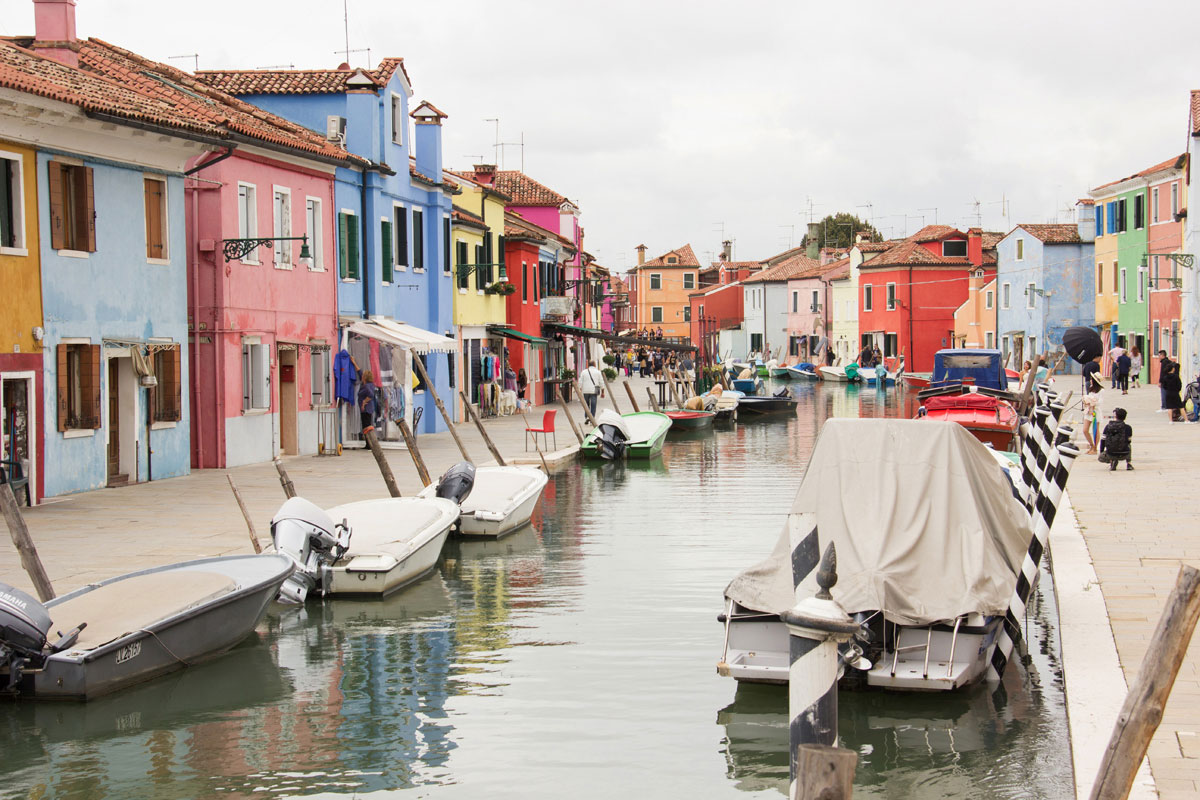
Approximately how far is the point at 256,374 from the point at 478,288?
48.6 ft

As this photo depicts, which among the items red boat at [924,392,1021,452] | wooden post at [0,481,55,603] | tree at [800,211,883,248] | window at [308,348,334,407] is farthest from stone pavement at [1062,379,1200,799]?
tree at [800,211,883,248]

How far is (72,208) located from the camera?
1933 cm

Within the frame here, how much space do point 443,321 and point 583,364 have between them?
29.3 meters

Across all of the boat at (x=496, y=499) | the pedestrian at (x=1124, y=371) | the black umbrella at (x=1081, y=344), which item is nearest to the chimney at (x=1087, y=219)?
the pedestrian at (x=1124, y=371)

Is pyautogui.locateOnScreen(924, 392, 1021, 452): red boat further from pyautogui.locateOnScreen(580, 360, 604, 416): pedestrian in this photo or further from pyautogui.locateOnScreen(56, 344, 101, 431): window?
pyautogui.locateOnScreen(56, 344, 101, 431): window

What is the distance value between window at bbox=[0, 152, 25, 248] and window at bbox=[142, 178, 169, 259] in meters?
3.34

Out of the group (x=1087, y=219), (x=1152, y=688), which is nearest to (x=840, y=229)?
(x=1087, y=219)

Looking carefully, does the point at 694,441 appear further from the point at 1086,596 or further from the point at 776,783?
the point at 776,783

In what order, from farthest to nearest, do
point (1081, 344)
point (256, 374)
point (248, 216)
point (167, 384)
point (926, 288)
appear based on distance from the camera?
point (926, 288), point (1081, 344), point (248, 216), point (256, 374), point (167, 384)

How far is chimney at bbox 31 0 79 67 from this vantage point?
22391mm

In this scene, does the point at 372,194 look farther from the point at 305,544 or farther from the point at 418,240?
the point at 305,544

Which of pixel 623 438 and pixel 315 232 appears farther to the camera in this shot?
pixel 623 438

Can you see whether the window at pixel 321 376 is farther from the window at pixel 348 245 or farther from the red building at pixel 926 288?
the red building at pixel 926 288

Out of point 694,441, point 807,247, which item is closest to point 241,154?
point 694,441
